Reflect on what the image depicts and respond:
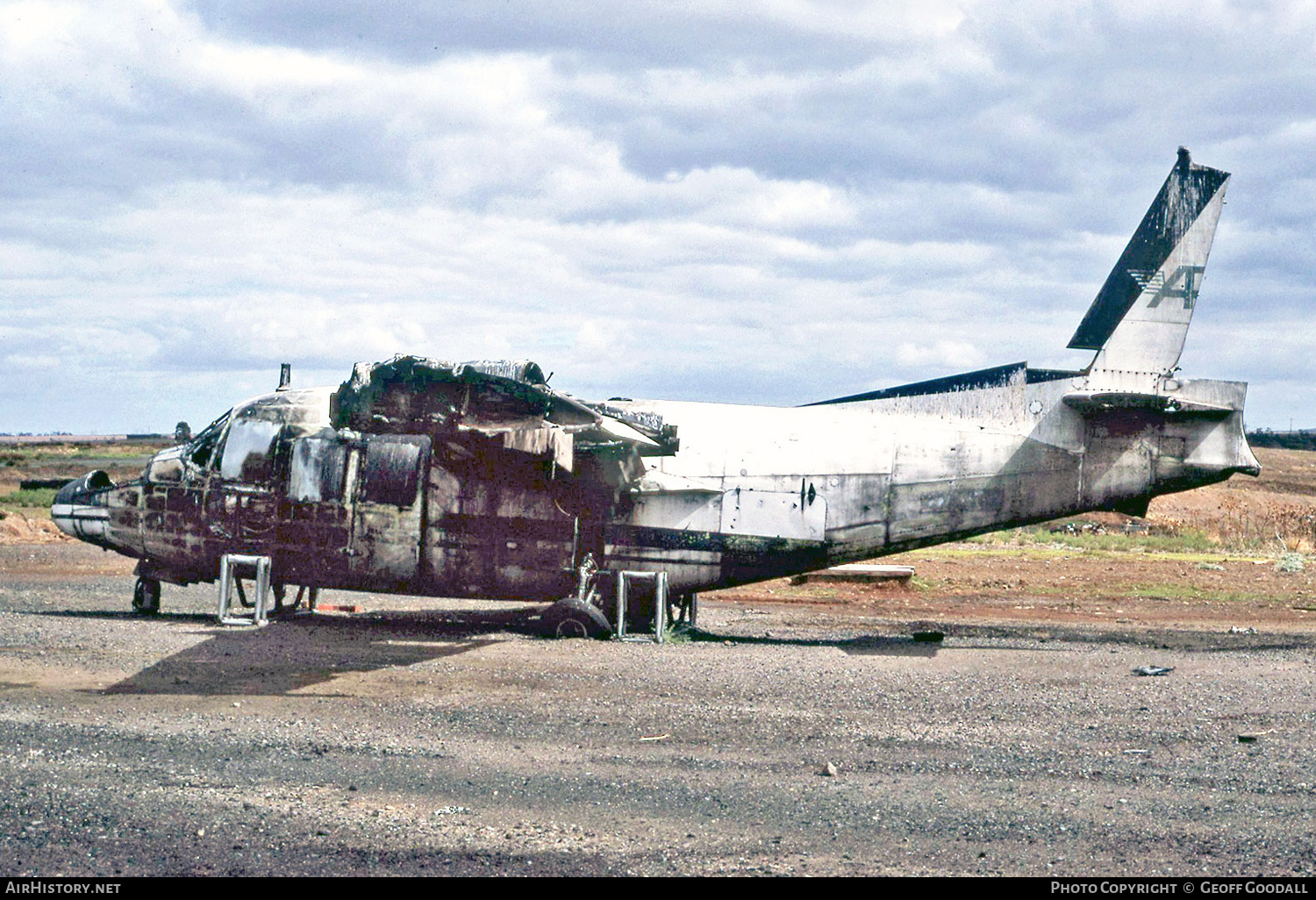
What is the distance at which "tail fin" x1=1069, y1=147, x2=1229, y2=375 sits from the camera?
16.6m

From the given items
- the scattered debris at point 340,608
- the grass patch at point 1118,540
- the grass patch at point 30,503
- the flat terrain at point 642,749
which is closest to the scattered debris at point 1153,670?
the flat terrain at point 642,749

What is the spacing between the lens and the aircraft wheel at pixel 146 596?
18.8m

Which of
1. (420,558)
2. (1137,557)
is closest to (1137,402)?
(420,558)

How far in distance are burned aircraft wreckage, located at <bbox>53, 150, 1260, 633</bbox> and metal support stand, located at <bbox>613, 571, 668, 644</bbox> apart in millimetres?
201

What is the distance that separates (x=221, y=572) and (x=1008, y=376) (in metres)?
12.6

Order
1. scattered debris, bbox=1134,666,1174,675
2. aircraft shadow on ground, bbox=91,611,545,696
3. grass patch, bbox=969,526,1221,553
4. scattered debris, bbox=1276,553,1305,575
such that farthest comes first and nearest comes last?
1. grass patch, bbox=969,526,1221,553
2. scattered debris, bbox=1276,553,1305,575
3. scattered debris, bbox=1134,666,1174,675
4. aircraft shadow on ground, bbox=91,611,545,696

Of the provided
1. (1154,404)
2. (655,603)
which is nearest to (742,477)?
(655,603)

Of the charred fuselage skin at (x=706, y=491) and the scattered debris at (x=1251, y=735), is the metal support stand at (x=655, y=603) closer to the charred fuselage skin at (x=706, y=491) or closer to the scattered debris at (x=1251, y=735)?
the charred fuselage skin at (x=706, y=491)

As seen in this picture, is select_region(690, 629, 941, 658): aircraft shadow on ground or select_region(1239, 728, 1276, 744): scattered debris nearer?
select_region(1239, 728, 1276, 744): scattered debris

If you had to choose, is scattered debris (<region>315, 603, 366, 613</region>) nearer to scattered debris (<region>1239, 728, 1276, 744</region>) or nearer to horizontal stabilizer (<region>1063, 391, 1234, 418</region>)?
horizontal stabilizer (<region>1063, 391, 1234, 418</region>)

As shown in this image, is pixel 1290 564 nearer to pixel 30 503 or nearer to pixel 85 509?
pixel 85 509

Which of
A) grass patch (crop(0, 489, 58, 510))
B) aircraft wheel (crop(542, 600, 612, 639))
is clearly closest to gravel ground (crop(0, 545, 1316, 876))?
aircraft wheel (crop(542, 600, 612, 639))

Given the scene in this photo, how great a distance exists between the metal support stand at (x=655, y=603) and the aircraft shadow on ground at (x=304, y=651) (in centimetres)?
192

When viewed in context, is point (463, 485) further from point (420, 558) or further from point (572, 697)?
point (572, 697)
